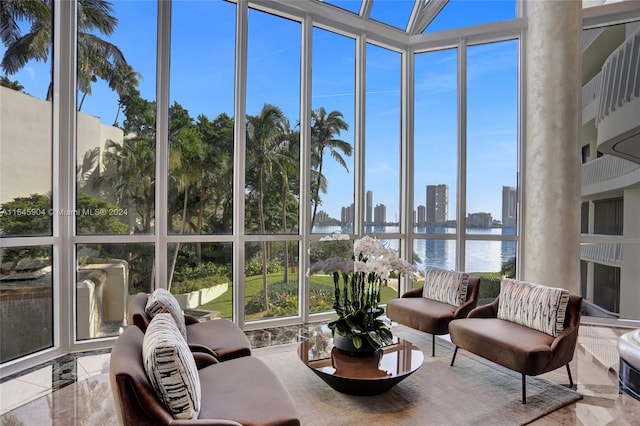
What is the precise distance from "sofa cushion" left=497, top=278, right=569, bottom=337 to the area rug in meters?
0.50

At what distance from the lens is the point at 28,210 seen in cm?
358

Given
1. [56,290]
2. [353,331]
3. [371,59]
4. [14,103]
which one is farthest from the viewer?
[371,59]

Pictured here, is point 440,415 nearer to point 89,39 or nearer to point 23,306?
point 23,306

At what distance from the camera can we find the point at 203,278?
4551mm

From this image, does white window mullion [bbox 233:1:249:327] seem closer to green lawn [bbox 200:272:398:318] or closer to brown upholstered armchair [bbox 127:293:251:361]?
green lawn [bbox 200:272:398:318]

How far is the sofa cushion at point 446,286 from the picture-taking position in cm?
401

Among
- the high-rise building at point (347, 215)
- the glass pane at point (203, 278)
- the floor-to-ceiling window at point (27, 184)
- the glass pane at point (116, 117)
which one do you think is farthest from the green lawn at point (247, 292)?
the floor-to-ceiling window at point (27, 184)

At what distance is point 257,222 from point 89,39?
267 centimetres

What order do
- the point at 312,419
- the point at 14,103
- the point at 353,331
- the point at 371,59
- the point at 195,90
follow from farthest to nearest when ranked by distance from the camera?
the point at 371,59 < the point at 195,90 < the point at 14,103 < the point at 353,331 < the point at 312,419

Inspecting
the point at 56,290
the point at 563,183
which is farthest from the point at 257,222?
the point at 563,183

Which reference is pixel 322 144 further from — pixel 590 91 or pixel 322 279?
pixel 590 91

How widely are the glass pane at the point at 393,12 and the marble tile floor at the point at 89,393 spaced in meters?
4.82

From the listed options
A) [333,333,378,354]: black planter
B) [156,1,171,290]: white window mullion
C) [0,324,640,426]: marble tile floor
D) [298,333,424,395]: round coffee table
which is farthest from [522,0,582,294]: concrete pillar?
[156,1,171,290]: white window mullion

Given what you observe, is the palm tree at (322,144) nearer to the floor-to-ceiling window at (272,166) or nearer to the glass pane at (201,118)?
the floor-to-ceiling window at (272,166)
